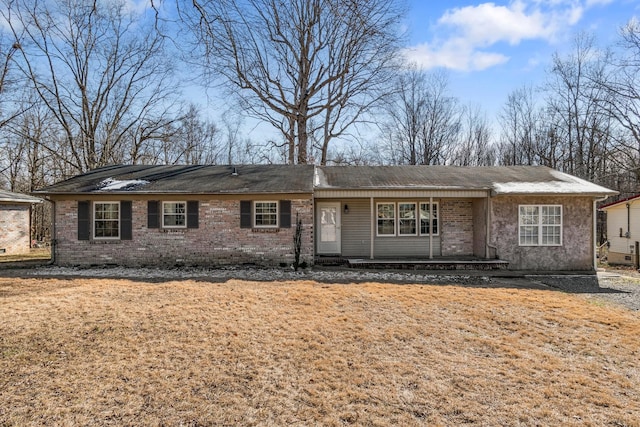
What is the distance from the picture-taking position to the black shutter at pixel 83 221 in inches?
450

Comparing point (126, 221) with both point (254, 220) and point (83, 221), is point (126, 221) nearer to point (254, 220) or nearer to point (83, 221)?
point (83, 221)

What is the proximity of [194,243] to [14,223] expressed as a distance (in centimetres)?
1068

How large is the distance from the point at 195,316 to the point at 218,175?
319 inches

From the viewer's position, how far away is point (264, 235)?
453 inches

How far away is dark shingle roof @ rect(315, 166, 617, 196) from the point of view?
11336 millimetres

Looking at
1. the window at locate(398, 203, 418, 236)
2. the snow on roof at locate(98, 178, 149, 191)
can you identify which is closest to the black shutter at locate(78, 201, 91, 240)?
the snow on roof at locate(98, 178, 149, 191)

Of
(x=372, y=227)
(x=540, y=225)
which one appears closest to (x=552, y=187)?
(x=540, y=225)

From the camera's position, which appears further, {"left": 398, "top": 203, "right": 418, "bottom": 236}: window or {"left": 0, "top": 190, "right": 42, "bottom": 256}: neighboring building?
{"left": 0, "top": 190, "right": 42, "bottom": 256}: neighboring building

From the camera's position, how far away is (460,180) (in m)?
12.4

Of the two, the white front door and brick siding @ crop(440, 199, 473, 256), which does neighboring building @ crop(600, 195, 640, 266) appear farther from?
the white front door

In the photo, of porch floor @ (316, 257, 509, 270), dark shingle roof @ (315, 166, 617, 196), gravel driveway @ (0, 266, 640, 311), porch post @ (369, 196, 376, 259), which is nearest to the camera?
gravel driveway @ (0, 266, 640, 311)

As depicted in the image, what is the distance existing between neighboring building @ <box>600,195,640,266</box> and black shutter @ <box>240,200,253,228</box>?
1607 cm

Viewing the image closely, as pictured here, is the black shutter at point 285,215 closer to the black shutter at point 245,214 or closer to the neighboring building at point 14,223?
the black shutter at point 245,214

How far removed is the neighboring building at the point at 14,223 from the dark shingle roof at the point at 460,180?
1347 centimetres
